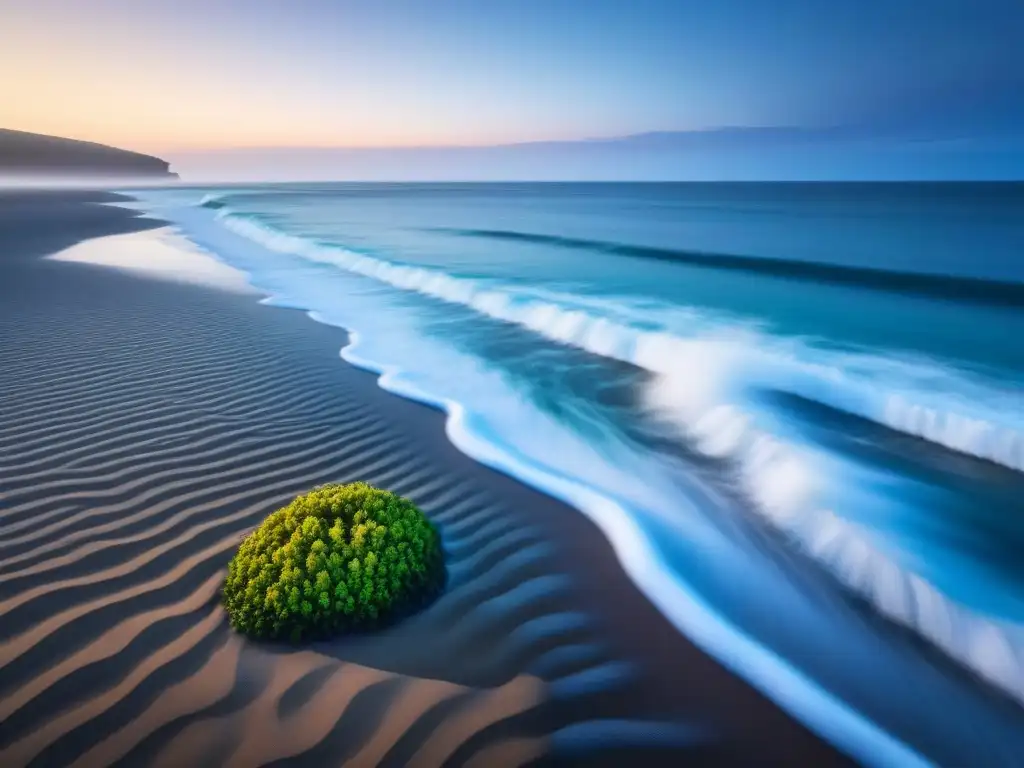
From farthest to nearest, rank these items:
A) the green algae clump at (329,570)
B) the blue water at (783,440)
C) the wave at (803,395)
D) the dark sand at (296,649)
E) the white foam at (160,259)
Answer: the white foam at (160,259)
the wave at (803,395)
the blue water at (783,440)
the green algae clump at (329,570)
the dark sand at (296,649)

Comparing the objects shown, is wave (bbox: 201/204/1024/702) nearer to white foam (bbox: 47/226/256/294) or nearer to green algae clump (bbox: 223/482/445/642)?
green algae clump (bbox: 223/482/445/642)

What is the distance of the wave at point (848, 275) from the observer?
15.8 metres

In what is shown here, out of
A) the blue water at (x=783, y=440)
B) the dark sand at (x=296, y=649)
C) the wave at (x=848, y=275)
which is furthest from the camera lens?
the wave at (x=848, y=275)

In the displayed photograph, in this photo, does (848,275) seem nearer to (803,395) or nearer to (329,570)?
(803,395)

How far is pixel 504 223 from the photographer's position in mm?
37938

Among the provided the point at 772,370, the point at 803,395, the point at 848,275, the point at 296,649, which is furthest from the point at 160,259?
the point at 848,275

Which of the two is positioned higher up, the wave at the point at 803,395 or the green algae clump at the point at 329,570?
the green algae clump at the point at 329,570

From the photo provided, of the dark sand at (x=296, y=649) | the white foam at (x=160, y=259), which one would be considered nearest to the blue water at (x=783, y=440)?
the dark sand at (x=296, y=649)

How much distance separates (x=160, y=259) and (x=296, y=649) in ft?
57.6

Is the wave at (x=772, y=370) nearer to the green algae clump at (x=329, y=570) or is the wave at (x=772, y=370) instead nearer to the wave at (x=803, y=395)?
the wave at (x=803, y=395)

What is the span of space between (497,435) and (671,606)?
2.99 meters

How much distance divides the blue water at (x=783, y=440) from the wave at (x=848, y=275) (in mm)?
159

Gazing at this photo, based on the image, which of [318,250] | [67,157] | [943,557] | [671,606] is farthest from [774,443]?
[67,157]

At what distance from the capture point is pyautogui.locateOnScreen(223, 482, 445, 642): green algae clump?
3.20m
